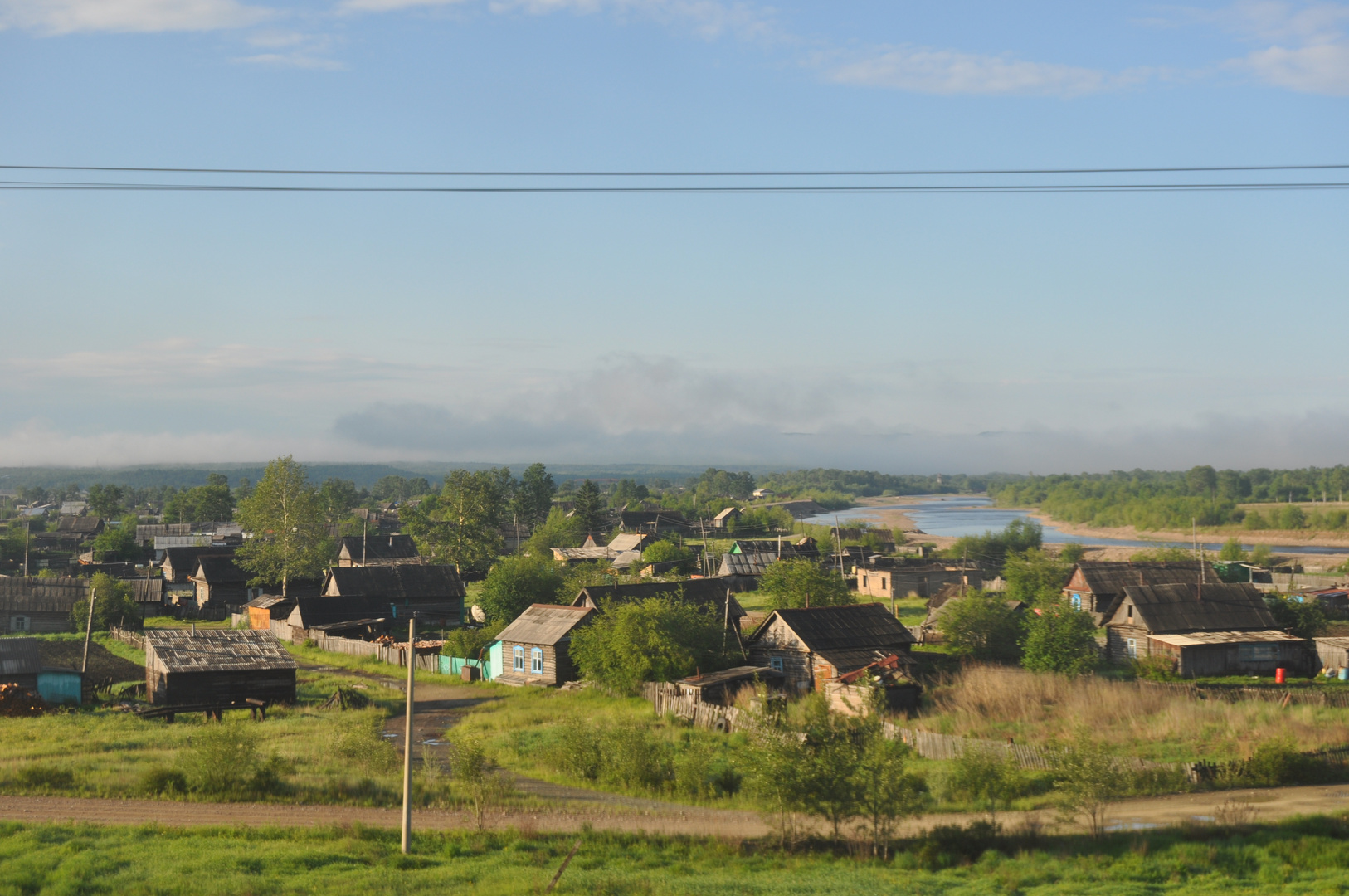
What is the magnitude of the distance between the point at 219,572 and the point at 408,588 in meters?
18.4

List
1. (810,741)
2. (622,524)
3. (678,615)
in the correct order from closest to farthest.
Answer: (810,741) → (678,615) → (622,524)

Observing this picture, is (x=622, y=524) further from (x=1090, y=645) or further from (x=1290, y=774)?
(x=1290, y=774)

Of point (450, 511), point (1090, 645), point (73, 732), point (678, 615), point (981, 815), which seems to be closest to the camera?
point (981, 815)

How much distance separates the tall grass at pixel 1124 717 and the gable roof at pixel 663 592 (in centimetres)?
1256

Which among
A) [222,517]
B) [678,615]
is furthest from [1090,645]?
[222,517]

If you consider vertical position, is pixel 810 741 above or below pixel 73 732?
above

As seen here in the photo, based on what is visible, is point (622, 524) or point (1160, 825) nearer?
point (1160, 825)

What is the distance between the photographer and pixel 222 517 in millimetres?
129375

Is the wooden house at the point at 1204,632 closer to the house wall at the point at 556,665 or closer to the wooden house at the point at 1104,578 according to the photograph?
the wooden house at the point at 1104,578

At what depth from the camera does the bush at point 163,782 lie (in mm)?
21797

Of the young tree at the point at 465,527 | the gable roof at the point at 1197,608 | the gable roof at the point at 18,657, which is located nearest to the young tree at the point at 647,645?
the gable roof at the point at 1197,608

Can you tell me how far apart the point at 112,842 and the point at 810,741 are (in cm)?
1256

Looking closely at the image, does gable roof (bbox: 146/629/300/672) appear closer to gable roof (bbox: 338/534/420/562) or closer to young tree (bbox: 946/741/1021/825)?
young tree (bbox: 946/741/1021/825)

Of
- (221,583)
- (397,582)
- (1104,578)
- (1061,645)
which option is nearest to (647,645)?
(1061,645)
